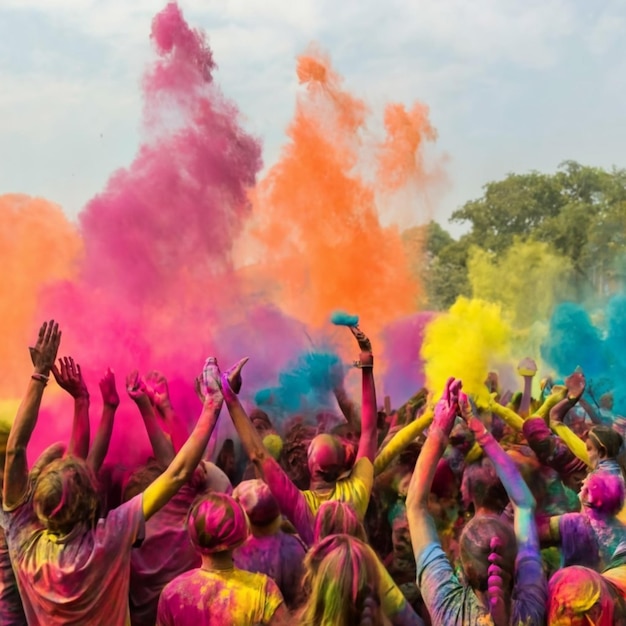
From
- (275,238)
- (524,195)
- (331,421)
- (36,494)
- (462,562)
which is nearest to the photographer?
(462,562)

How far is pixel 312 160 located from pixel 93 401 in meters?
3.50

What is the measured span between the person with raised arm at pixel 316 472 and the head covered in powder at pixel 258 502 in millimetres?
62

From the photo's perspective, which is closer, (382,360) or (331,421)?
(331,421)

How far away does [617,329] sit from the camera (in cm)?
920

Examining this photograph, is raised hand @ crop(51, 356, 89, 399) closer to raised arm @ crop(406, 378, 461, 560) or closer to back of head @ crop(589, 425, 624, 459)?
raised arm @ crop(406, 378, 461, 560)

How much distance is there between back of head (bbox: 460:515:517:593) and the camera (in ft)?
10.5

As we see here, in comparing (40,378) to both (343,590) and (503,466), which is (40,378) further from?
(503,466)

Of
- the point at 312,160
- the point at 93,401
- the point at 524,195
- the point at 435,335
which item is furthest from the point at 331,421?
the point at 524,195

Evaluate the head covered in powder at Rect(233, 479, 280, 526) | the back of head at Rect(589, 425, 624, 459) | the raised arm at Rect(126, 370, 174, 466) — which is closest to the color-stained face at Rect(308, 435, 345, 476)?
the head covered in powder at Rect(233, 479, 280, 526)

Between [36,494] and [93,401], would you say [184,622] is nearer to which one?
[36,494]

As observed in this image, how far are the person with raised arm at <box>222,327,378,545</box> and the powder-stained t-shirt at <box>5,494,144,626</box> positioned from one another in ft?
2.35

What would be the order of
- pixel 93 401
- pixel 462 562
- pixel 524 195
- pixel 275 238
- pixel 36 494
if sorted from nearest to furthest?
1. pixel 462 562
2. pixel 36 494
3. pixel 93 401
4. pixel 275 238
5. pixel 524 195

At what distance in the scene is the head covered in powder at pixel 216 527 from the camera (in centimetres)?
329

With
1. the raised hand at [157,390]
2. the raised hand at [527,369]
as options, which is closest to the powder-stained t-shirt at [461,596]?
the raised hand at [157,390]
